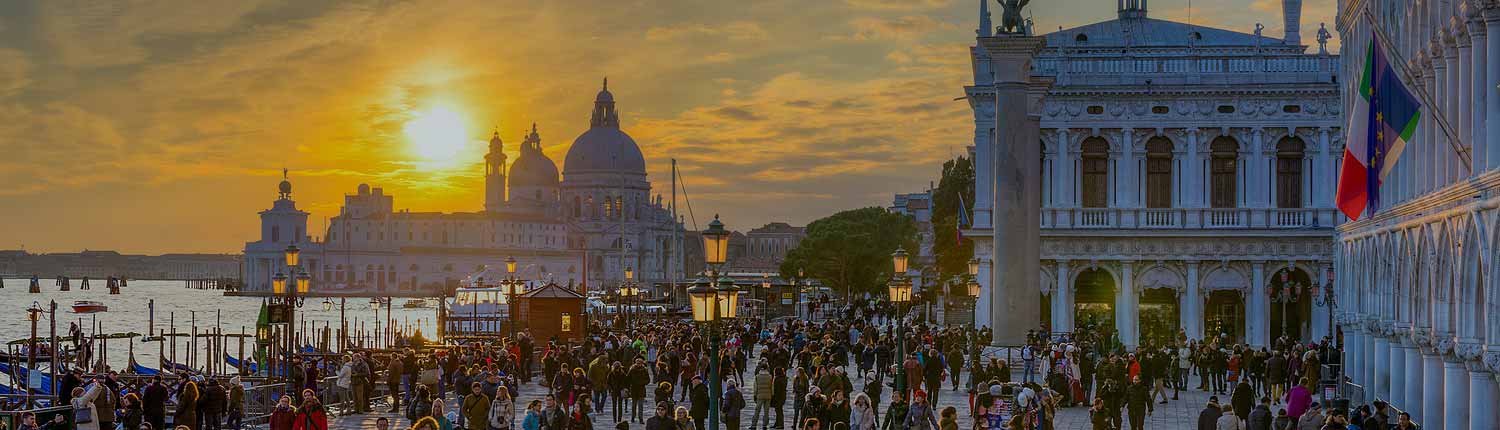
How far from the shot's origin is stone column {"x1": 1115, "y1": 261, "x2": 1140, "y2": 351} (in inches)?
1747

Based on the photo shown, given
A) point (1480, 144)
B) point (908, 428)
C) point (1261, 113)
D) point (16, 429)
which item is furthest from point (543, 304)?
point (1480, 144)

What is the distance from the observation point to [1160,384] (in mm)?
28578

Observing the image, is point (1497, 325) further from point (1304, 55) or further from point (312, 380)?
point (1304, 55)

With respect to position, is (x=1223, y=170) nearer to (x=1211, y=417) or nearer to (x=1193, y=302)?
(x=1193, y=302)

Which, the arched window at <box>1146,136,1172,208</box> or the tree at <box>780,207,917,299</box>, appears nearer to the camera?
the arched window at <box>1146,136,1172,208</box>

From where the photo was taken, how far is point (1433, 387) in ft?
68.5

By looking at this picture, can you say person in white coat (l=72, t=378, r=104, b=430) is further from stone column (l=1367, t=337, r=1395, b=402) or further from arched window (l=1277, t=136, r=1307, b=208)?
arched window (l=1277, t=136, r=1307, b=208)

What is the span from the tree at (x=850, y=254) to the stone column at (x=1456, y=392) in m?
68.5

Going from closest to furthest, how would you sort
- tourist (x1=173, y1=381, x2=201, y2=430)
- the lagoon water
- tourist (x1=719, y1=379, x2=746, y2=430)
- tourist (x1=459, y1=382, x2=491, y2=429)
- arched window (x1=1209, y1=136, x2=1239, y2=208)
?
tourist (x1=459, y1=382, x2=491, y2=429)
tourist (x1=173, y1=381, x2=201, y2=430)
tourist (x1=719, y1=379, x2=746, y2=430)
arched window (x1=1209, y1=136, x2=1239, y2=208)
the lagoon water

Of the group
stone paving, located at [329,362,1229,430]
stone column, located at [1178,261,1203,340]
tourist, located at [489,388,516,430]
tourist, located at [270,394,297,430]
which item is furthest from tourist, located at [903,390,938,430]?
stone column, located at [1178,261,1203,340]

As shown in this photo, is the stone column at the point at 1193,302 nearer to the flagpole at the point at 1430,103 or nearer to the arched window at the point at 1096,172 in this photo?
the arched window at the point at 1096,172

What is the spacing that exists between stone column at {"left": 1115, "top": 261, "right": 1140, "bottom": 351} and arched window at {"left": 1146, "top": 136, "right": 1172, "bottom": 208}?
1.82 meters

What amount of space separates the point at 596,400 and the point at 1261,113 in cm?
2272

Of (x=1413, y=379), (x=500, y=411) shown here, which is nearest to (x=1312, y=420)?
(x=1413, y=379)
